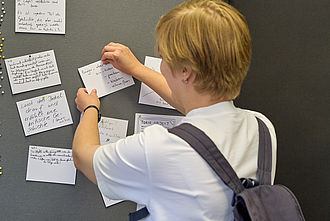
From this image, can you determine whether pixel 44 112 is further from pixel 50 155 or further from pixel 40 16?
pixel 40 16

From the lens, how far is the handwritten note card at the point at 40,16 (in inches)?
38.9

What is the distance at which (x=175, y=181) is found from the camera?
0.64 m

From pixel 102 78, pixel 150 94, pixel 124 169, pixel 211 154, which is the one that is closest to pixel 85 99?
pixel 102 78

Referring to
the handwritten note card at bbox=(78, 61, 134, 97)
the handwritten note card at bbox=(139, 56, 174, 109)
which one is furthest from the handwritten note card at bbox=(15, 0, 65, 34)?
the handwritten note card at bbox=(139, 56, 174, 109)

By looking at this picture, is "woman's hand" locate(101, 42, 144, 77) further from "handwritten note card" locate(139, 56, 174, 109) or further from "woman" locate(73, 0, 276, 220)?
"woman" locate(73, 0, 276, 220)

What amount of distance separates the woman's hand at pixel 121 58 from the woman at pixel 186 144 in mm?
314

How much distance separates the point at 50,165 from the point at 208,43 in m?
0.66

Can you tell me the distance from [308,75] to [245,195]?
2.05 ft

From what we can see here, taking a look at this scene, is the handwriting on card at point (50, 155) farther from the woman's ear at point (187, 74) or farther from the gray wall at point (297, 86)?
the gray wall at point (297, 86)

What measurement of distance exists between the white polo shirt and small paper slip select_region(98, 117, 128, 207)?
0.35 m

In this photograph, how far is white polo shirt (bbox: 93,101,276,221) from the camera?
2.07 feet

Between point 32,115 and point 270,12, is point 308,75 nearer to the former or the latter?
point 270,12

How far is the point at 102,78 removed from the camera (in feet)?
3.39

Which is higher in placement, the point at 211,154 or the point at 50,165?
the point at 211,154
